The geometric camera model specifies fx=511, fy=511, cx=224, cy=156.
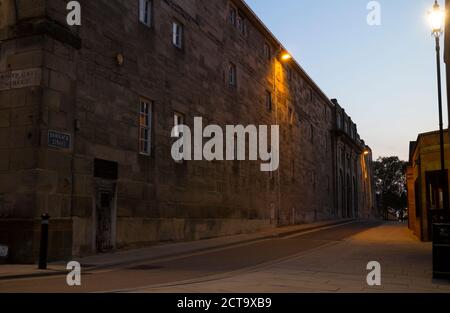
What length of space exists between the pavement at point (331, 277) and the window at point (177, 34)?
10391 mm

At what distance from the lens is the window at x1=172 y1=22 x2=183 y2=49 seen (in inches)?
828

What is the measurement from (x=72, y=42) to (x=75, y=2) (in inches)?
51.6

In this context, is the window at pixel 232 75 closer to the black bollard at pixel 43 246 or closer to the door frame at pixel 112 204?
the door frame at pixel 112 204

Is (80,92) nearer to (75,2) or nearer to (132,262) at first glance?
(75,2)

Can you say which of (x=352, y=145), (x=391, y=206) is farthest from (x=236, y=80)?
(x=391, y=206)

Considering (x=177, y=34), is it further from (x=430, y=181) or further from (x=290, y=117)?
(x=290, y=117)

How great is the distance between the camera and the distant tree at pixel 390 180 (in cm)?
10462

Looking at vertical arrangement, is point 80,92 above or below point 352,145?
below

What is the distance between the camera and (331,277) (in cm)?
1059

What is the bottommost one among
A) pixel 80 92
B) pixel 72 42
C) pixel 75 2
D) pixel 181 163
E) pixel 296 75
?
pixel 181 163

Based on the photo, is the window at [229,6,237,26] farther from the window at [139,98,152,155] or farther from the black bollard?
the black bollard

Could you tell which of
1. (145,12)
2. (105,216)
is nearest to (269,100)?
(145,12)

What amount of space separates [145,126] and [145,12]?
434 centimetres

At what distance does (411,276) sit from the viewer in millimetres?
11008
